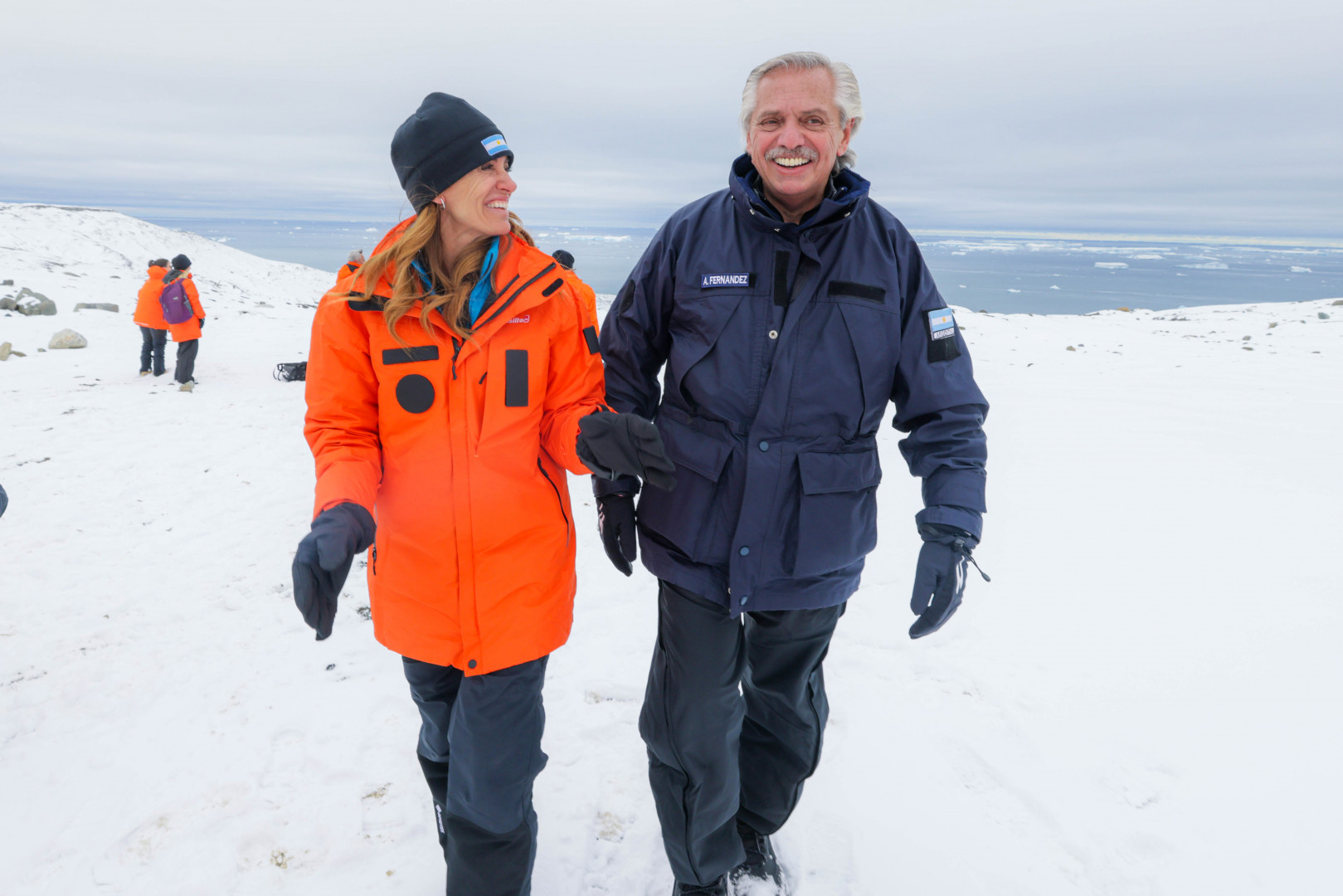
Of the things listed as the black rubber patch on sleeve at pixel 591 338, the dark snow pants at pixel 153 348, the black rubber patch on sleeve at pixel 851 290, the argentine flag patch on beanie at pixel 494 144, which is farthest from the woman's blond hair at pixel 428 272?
the dark snow pants at pixel 153 348

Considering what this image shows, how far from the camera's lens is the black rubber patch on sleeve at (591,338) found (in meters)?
2.16

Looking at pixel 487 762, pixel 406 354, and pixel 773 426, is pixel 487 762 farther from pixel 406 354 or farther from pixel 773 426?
pixel 773 426

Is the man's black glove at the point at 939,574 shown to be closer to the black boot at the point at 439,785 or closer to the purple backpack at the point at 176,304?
the black boot at the point at 439,785

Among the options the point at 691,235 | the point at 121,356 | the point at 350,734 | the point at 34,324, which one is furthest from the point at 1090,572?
the point at 34,324

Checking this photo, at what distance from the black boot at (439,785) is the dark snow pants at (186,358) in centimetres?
985

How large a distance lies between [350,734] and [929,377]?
2.89 metres

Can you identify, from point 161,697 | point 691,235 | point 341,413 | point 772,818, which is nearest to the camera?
point 341,413

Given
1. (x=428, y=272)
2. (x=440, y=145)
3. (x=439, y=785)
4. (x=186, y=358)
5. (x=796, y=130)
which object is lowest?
(x=439, y=785)

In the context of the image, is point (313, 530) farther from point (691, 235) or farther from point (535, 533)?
point (691, 235)

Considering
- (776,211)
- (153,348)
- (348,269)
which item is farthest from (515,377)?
(153,348)

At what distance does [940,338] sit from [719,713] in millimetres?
1385

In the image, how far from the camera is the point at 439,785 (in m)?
2.26

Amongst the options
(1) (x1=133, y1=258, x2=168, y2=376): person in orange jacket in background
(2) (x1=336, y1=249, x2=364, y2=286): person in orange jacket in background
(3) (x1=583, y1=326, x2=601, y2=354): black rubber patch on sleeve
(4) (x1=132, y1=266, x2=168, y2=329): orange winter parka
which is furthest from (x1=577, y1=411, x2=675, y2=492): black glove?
(4) (x1=132, y1=266, x2=168, y2=329): orange winter parka

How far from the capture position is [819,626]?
7.50 feet
